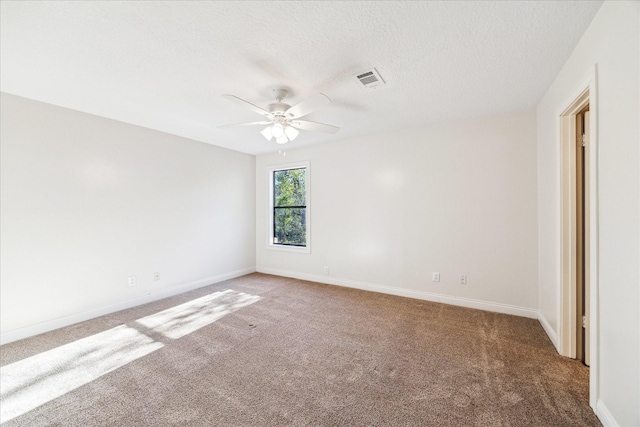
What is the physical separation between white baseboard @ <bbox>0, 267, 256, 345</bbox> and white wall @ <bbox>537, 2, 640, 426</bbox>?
4634 mm

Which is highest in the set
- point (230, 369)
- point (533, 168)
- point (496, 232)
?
point (533, 168)

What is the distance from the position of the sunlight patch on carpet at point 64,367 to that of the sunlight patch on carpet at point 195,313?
225 millimetres

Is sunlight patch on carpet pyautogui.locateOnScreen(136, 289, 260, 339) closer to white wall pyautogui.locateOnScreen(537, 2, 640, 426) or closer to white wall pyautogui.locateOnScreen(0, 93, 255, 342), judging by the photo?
white wall pyautogui.locateOnScreen(0, 93, 255, 342)

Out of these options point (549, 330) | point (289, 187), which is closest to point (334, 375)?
point (549, 330)

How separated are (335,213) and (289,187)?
1.26m

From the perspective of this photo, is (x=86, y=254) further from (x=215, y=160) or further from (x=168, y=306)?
(x=215, y=160)

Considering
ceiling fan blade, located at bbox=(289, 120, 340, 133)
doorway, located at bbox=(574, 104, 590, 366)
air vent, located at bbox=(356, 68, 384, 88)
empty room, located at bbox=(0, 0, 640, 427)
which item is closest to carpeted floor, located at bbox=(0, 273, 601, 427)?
empty room, located at bbox=(0, 0, 640, 427)

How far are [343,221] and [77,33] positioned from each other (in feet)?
11.8

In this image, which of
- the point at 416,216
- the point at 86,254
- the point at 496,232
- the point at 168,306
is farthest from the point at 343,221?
the point at 86,254

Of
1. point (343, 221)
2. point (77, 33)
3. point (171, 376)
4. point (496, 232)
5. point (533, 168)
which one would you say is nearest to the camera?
point (77, 33)

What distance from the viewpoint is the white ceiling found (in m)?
1.53

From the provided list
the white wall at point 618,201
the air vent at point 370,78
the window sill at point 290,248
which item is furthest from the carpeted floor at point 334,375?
the air vent at point 370,78

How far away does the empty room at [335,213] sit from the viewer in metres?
1.55

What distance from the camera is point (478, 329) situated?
2.74 meters
